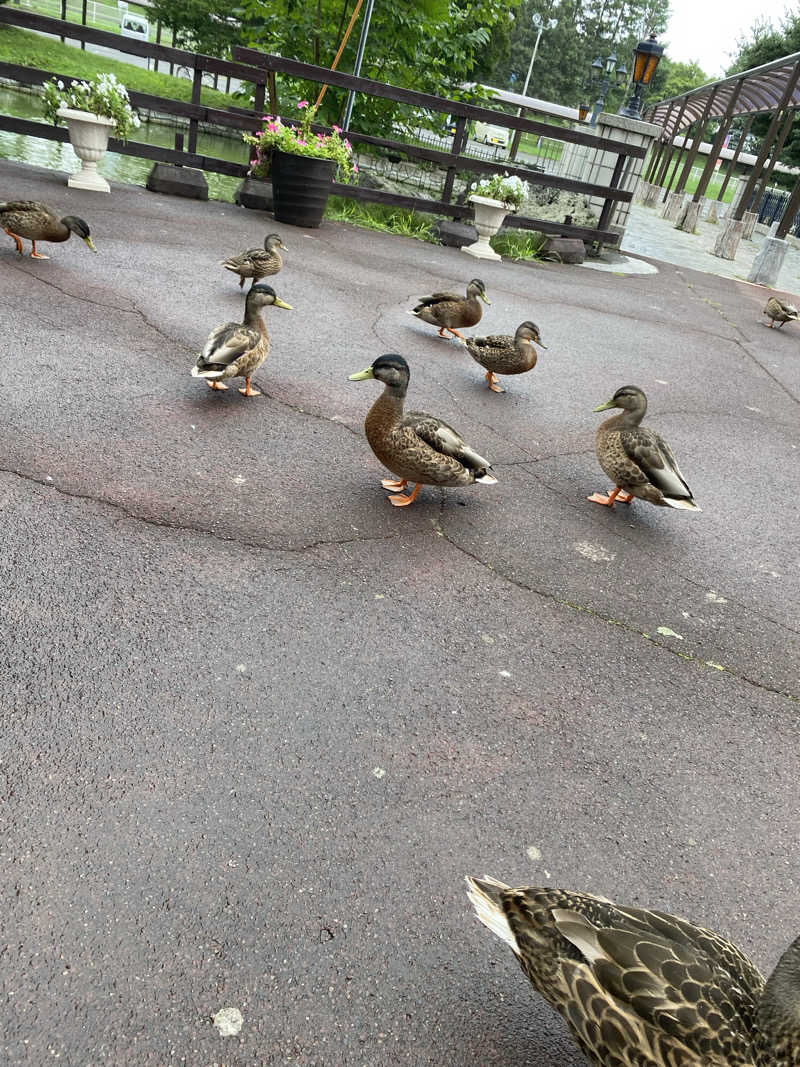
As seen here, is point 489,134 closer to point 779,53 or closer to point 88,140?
point 779,53

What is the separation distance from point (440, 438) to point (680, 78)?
128 meters

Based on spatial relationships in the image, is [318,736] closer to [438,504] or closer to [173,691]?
[173,691]

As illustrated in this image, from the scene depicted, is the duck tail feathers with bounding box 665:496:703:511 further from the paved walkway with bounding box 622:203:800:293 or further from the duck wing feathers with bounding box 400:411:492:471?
the paved walkway with bounding box 622:203:800:293

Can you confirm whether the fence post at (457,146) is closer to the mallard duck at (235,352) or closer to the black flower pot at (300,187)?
the black flower pot at (300,187)

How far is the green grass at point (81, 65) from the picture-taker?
108 feet

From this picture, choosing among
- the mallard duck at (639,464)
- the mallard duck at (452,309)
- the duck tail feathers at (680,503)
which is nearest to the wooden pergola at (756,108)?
the mallard duck at (452,309)

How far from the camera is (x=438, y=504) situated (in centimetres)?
499

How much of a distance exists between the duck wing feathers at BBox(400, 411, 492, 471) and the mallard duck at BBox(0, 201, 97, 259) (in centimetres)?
493

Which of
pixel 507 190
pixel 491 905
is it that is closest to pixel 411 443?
pixel 491 905

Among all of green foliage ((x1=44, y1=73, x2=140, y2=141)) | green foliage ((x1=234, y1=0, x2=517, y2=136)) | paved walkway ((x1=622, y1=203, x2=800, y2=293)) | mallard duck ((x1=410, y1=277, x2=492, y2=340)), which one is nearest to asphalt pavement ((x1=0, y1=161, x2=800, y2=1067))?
mallard duck ((x1=410, y1=277, x2=492, y2=340))

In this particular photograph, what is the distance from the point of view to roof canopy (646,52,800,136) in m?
20.6

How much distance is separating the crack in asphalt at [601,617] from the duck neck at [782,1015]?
2064mm

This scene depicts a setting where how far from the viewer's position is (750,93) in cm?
2812

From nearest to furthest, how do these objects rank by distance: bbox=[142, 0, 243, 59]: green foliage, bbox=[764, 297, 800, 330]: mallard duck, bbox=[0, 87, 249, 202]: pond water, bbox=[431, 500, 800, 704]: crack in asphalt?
1. bbox=[431, 500, 800, 704]: crack in asphalt
2. bbox=[764, 297, 800, 330]: mallard duck
3. bbox=[0, 87, 249, 202]: pond water
4. bbox=[142, 0, 243, 59]: green foliage
